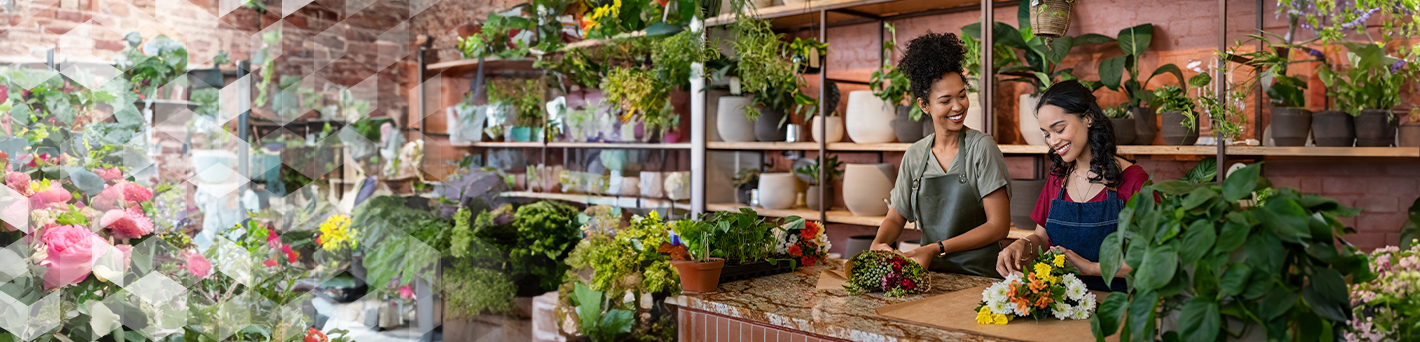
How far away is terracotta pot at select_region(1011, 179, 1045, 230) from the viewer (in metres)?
2.77

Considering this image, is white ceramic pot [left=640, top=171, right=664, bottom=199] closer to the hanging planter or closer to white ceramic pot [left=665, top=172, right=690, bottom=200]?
white ceramic pot [left=665, top=172, right=690, bottom=200]

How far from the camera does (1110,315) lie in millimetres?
940

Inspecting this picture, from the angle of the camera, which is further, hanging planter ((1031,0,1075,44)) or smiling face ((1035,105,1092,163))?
hanging planter ((1031,0,1075,44))

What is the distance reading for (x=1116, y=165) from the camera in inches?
63.9

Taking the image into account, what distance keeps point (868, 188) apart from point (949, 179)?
3.53 ft

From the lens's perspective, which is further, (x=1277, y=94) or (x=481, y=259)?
(x=481, y=259)

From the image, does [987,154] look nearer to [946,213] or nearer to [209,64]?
[946,213]

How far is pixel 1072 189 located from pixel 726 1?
1994 mm

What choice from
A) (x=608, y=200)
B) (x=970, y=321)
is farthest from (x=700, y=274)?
(x=608, y=200)

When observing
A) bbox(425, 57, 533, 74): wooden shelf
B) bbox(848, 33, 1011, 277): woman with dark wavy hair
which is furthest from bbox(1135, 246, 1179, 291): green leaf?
bbox(425, 57, 533, 74): wooden shelf

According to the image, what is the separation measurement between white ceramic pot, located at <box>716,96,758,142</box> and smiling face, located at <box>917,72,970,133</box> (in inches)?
58.9

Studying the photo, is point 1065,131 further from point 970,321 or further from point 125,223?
point 125,223

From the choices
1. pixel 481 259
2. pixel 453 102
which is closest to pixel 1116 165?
pixel 481 259

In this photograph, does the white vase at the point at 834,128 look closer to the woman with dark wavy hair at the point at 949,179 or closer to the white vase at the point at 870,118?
the white vase at the point at 870,118
